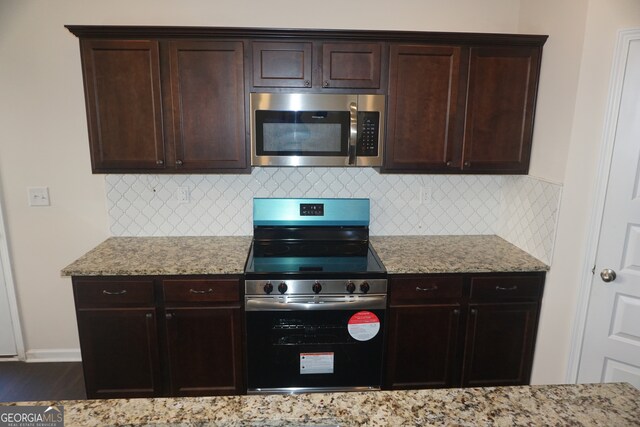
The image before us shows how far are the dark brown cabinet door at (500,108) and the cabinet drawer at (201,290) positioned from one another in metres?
1.57

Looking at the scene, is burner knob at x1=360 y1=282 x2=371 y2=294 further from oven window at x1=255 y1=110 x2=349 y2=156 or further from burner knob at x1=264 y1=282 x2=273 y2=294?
oven window at x1=255 y1=110 x2=349 y2=156

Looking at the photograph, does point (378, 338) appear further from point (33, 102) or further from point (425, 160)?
point (33, 102)

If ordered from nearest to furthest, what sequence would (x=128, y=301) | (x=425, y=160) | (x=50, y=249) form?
(x=128, y=301), (x=425, y=160), (x=50, y=249)

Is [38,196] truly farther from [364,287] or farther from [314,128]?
[364,287]

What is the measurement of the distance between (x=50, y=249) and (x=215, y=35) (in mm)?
1865

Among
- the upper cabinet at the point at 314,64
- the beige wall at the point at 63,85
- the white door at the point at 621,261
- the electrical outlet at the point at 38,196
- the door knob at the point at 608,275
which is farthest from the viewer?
the electrical outlet at the point at 38,196

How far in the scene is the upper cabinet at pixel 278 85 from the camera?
2248 millimetres

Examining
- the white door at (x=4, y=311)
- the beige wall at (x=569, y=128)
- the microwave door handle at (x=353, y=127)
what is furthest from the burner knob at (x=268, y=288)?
the white door at (x=4, y=311)

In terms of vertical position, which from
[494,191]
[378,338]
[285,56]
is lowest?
[378,338]

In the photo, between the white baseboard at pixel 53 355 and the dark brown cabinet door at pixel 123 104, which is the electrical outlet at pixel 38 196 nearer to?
the dark brown cabinet door at pixel 123 104

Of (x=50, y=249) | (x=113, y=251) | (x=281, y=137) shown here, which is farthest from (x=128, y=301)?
(x=281, y=137)

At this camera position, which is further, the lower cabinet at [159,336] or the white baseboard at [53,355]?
the white baseboard at [53,355]

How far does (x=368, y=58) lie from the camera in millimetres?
2312

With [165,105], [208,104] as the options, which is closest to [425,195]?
[208,104]
